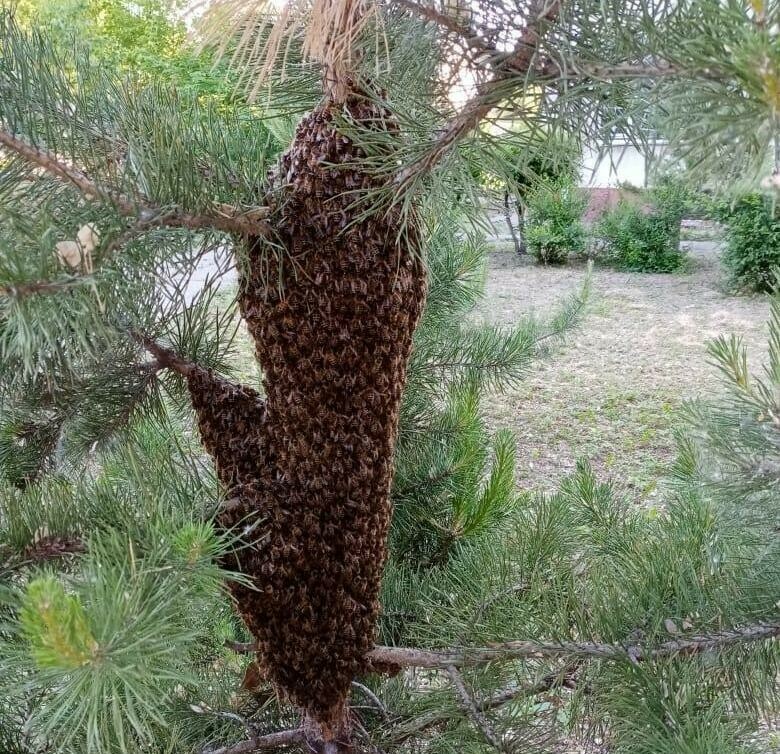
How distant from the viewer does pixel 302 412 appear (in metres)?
0.51

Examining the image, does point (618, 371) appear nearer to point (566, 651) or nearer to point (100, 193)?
point (566, 651)

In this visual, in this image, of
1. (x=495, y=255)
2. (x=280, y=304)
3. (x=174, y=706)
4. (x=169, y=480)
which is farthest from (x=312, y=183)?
(x=495, y=255)

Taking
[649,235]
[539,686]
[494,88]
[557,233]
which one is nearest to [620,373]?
[649,235]

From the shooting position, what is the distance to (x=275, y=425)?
53 cm

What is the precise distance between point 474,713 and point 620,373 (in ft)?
9.98

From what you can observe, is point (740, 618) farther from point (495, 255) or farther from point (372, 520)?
point (495, 255)

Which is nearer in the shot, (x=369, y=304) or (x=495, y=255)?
(x=369, y=304)

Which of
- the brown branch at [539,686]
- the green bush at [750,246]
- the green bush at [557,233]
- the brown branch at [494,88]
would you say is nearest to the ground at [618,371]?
the green bush at [750,246]

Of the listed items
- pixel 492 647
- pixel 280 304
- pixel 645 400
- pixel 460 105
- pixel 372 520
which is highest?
pixel 460 105

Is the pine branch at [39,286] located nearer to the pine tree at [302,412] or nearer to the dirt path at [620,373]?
the pine tree at [302,412]

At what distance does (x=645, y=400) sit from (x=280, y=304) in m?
2.90

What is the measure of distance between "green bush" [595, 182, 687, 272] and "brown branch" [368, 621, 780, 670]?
4.92 meters

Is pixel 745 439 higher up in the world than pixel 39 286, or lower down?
lower down

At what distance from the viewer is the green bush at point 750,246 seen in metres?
3.91
